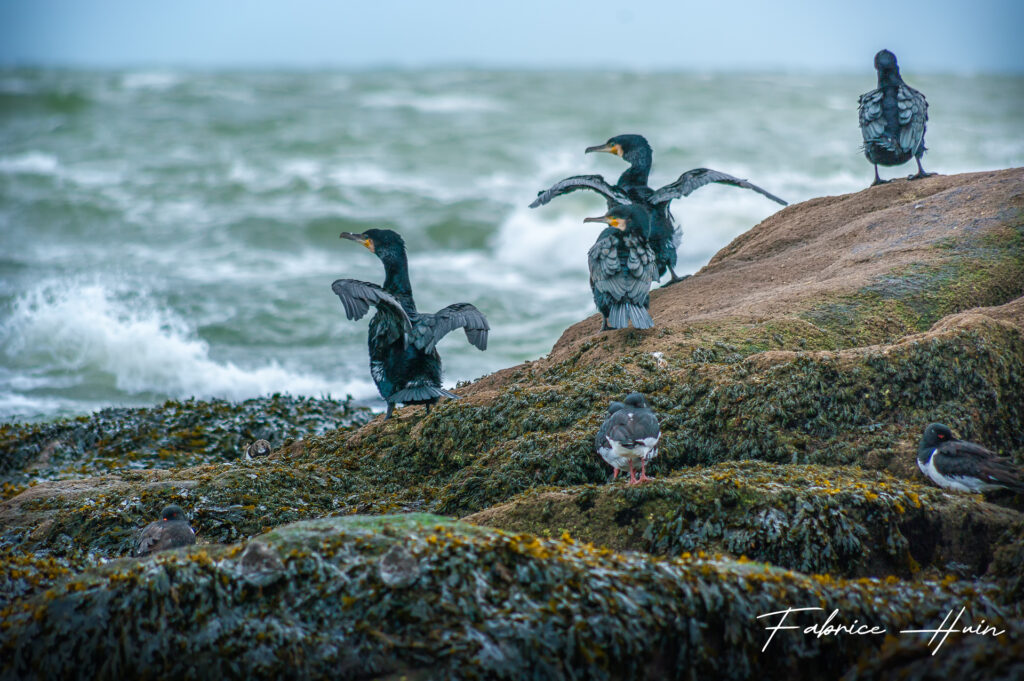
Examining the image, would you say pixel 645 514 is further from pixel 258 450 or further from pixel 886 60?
pixel 886 60

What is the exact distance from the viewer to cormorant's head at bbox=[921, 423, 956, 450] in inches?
213

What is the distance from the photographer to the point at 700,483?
524cm

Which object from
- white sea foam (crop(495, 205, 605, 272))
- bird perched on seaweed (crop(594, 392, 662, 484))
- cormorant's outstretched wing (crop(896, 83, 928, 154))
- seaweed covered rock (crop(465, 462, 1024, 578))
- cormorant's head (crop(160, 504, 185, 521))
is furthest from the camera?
white sea foam (crop(495, 205, 605, 272))

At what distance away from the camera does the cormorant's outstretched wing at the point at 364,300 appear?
7.34m

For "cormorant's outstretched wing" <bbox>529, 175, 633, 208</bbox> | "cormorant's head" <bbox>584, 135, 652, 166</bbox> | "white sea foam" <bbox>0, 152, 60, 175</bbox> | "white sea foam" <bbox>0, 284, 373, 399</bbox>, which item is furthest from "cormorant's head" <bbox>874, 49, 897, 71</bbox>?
"white sea foam" <bbox>0, 152, 60, 175</bbox>

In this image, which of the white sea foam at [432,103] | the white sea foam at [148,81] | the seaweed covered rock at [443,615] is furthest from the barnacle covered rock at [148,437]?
the white sea foam at [148,81]

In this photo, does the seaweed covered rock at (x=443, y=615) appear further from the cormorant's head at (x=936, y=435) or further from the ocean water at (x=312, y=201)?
the ocean water at (x=312, y=201)

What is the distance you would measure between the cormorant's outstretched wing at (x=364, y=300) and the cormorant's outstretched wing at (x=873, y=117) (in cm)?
624

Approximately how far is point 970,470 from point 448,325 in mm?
4330

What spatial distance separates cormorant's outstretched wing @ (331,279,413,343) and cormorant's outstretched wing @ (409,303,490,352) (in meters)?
0.13

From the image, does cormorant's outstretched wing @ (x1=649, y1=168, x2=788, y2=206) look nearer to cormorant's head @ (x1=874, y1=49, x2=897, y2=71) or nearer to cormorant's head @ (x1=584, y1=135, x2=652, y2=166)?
cormorant's head @ (x1=584, y1=135, x2=652, y2=166)

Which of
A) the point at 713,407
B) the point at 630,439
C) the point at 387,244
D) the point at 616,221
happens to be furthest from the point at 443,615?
the point at 616,221

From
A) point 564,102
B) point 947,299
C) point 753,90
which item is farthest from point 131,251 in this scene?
point 753,90

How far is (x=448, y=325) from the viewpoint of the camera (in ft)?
26.0
